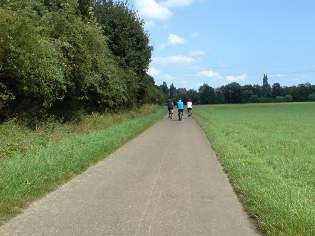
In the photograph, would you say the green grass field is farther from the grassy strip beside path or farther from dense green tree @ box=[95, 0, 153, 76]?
dense green tree @ box=[95, 0, 153, 76]

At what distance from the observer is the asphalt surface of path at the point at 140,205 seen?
571 cm

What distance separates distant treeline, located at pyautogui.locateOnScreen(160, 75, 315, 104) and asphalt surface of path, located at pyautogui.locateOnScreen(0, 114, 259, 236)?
140 m

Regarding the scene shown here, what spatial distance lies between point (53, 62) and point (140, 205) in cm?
961

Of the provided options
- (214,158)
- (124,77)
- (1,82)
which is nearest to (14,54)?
(1,82)

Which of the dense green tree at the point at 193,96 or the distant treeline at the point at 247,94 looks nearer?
the distant treeline at the point at 247,94

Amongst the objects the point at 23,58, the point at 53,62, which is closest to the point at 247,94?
the point at 53,62

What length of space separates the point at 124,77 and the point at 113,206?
2640 cm

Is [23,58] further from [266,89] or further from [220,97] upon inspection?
[266,89]

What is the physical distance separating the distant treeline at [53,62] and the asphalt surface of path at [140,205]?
4.95m

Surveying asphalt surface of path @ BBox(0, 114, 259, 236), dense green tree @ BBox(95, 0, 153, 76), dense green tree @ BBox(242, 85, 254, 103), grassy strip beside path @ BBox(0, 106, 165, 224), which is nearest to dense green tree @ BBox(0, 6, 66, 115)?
grassy strip beside path @ BBox(0, 106, 165, 224)

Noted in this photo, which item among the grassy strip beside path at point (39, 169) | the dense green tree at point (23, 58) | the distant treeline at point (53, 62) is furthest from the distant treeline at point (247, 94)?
the grassy strip beside path at point (39, 169)

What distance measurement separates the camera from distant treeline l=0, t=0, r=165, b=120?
43.6ft

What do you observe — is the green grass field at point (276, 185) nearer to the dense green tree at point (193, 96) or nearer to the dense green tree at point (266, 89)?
the dense green tree at point (193, 96)

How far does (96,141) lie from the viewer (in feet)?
46.0
